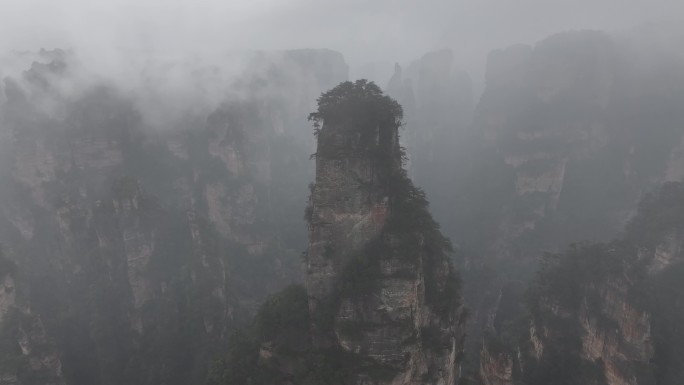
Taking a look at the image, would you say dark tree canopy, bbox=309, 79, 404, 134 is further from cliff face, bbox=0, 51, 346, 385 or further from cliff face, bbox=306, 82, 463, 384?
cliff face, bbox=0, 51, 346, 385

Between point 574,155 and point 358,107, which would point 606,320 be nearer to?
point 358,107

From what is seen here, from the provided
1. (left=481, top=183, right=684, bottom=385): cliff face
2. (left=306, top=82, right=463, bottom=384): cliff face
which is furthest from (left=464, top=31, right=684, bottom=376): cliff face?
(left=306, top=82, right=463, bottom=384): cliff face

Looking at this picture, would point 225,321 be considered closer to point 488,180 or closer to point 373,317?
point 373,317

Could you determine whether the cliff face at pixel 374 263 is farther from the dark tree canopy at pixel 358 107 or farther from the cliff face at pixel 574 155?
the cliff face at pixel 574 155

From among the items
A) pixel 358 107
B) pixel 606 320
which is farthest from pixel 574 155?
pixel 358 107

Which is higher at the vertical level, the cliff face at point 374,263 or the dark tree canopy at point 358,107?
the dark tree canopy at point 358,107

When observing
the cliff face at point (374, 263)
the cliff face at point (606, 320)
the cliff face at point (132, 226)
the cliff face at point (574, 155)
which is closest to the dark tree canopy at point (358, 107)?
the cliff face at point (374, 263)
